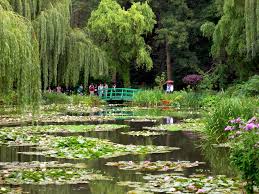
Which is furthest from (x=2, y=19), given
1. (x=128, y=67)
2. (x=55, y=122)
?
(x=128, y=67)

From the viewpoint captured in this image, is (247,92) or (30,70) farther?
(247,92)

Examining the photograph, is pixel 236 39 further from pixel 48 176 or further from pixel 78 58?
pixel 48 176

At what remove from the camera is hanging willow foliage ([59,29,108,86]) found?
89.6ft

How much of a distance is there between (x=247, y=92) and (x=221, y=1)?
989 centimetres

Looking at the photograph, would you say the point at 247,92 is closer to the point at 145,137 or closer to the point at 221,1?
the point at 221,1

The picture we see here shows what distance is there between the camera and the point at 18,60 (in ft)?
34.1

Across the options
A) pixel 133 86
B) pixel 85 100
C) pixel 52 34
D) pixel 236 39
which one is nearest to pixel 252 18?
pixel 236 39

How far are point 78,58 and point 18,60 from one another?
17418 millimetres

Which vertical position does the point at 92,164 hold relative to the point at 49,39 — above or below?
below

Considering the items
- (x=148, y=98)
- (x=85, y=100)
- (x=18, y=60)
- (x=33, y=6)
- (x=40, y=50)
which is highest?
(x=33, y=6)

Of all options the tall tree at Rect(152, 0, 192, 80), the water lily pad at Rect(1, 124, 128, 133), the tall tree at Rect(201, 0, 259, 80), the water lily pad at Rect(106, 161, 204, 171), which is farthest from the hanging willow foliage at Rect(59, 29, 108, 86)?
the water lily pad at Rect(106, 161, 204, 171)

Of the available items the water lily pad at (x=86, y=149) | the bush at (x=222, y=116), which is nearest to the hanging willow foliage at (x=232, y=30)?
the bush at (x=222, y=116)

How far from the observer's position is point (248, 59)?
2730 centimetres

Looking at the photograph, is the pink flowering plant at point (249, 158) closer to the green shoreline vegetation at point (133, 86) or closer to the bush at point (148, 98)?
the green shoreline vegetation at point (133, 86)
